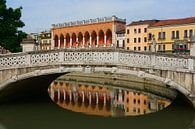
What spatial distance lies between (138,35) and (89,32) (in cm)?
845

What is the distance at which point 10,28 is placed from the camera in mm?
20656

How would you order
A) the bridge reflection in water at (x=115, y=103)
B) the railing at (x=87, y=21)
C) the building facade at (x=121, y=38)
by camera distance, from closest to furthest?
the bridge reflection in water at (x=115, y=103), the railing at (x=87, y=21), the building facade at (x=121, y=38)

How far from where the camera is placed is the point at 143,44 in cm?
4738

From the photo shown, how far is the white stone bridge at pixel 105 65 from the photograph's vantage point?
11086 millimetres

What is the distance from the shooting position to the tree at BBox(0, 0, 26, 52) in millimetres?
20453

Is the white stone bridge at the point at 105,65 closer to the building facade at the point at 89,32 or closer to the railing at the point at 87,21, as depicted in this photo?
the building facade at the point at 89,32

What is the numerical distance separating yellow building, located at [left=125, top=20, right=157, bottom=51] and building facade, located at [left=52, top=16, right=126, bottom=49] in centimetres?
201

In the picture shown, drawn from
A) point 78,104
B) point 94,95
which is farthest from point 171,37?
point 78,104

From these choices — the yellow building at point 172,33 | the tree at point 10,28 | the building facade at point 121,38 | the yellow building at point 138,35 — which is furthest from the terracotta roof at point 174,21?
the tree at point 10,28

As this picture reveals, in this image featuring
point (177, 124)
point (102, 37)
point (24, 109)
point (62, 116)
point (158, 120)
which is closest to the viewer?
point (177, 124)

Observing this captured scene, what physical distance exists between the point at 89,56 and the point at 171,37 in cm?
3230

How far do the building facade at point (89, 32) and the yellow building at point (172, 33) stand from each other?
604 centimetres

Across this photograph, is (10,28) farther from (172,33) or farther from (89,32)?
(89,32)

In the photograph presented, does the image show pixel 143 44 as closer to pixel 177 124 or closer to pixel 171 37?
pixel 171 37
